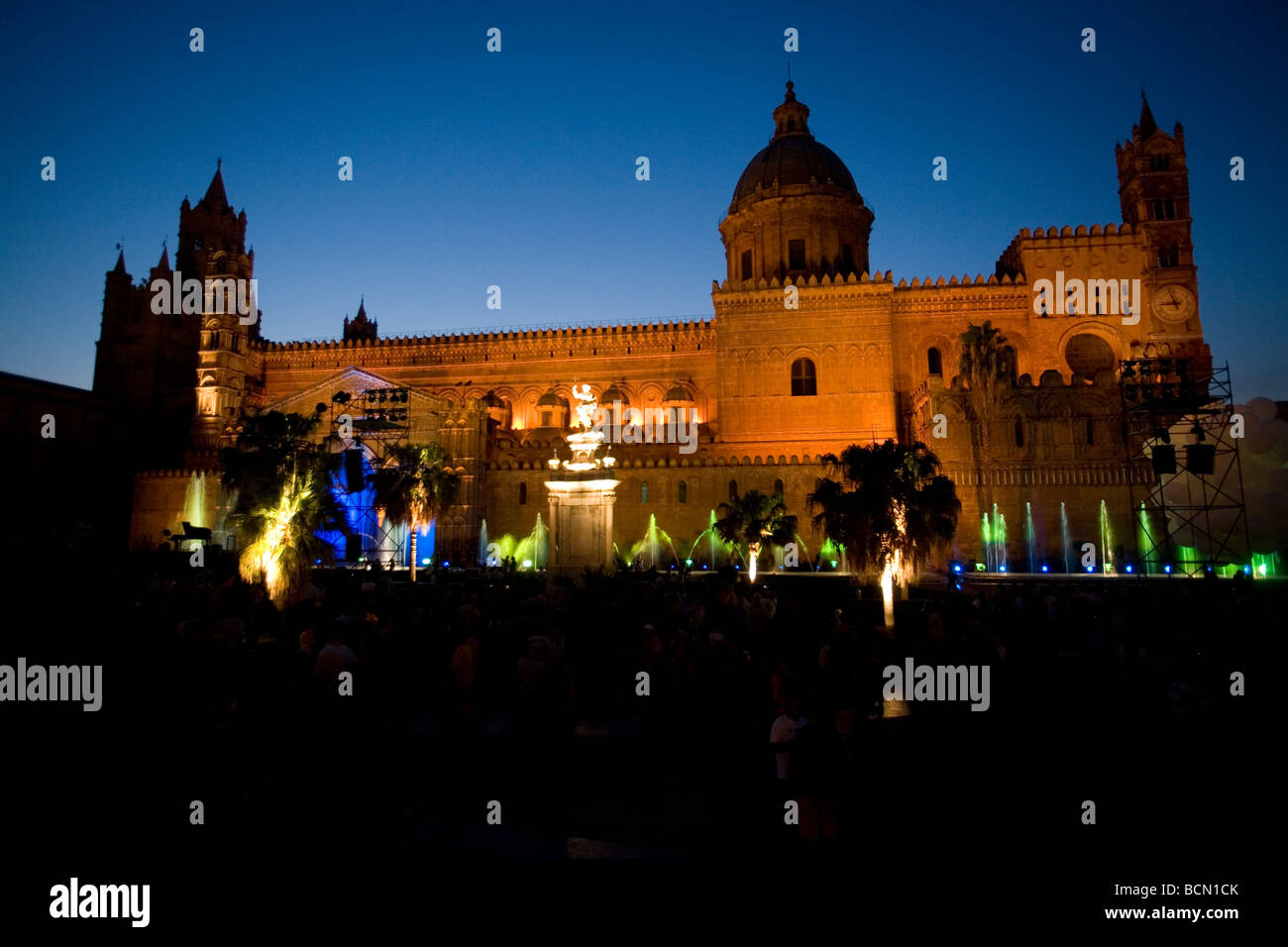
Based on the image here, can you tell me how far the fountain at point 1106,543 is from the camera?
31.0 meters

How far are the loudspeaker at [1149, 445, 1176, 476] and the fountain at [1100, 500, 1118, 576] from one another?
226 inches

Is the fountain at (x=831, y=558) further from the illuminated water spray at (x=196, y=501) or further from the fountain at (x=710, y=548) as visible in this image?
the illuminated water spray at (x=196, y=501)

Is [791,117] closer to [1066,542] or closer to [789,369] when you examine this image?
[789,369]

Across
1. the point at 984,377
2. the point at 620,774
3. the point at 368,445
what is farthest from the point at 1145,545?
the point at 368,445

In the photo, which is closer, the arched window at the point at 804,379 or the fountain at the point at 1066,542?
the fountain at the point at 1066,542

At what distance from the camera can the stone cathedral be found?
33.7 meters

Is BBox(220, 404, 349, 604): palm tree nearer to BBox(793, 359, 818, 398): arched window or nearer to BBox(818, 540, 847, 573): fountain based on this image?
BBox(818, 540, 847, 573): fountain

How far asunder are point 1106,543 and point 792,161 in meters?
29.5

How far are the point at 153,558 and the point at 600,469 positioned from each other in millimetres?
19486

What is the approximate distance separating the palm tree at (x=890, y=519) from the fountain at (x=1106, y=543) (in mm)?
14192

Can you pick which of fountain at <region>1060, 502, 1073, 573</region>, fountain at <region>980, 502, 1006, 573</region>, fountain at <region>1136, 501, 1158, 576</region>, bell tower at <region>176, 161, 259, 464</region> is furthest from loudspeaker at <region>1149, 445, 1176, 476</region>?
bell tower at <region>176, 161, 259, 464</region>

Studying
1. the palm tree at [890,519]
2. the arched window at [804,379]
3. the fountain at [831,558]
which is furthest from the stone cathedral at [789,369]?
the palm tree at [890,519]

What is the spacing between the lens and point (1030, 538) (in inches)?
1268
